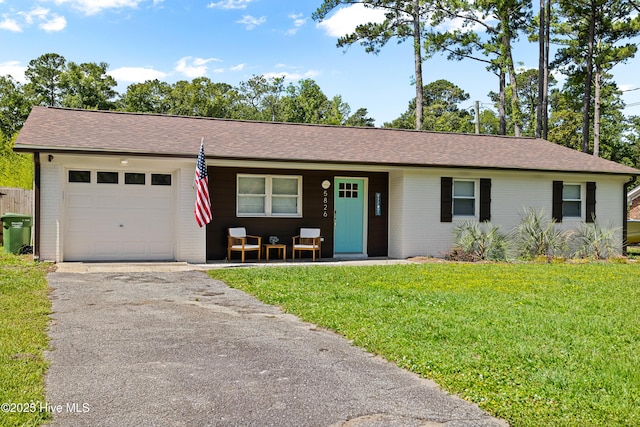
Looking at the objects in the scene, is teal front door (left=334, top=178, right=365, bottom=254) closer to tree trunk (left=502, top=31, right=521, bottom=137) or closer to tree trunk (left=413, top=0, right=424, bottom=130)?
tree trunk (left=413, top=0, right=424, bottom=130)

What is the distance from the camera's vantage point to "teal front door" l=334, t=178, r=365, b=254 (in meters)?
15.0

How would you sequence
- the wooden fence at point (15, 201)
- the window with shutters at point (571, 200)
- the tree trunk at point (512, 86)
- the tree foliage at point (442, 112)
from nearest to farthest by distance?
1. the wooden fence at point (15, 201)
2. the window with shutters at point (571, 200)
3. the tree trunk at point (512, 86)
4. the tree foliage at point (442, 112)

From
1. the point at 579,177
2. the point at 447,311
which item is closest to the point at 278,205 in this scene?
the point at 447,311

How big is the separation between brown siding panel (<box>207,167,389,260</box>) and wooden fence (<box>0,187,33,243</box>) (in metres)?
6.81

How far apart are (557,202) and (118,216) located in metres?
12.0

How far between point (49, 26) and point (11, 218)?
29.6 feet

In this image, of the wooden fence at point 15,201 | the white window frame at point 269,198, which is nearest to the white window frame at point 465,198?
the white window frame at point 269,198

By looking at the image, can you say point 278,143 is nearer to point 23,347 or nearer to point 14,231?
point 14,231

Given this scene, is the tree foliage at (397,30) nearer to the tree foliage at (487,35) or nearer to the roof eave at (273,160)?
the tree foliage at (487,35)

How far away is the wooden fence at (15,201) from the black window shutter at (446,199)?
12.1 meters

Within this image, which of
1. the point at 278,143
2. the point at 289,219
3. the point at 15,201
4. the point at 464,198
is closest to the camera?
the point at 289,219

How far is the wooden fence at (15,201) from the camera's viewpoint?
16281 mm

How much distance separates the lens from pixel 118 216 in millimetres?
13094

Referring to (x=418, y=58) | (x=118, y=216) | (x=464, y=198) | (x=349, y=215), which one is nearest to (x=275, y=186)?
(x=349, y=215)
